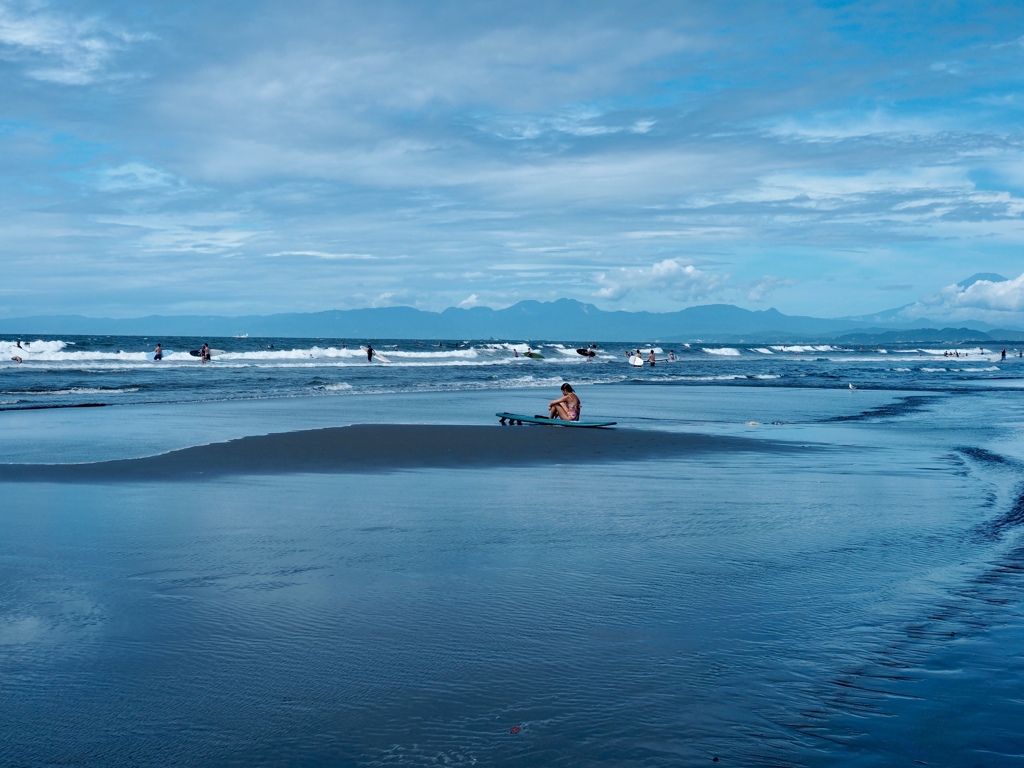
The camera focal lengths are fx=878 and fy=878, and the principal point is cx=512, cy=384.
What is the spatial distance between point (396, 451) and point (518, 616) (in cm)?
1055

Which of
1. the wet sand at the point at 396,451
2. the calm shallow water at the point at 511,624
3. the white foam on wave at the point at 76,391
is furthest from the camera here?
the white foam on wave at the point at 76,391

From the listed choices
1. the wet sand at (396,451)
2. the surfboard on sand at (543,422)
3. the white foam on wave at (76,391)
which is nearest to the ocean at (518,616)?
the wet sand at (396,451)

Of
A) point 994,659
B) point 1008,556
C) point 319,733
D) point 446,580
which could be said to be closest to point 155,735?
point 319,733

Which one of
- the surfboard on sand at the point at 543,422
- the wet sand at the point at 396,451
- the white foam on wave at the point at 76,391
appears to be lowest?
the wet sand at the point at 396,451

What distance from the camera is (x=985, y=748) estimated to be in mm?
4340

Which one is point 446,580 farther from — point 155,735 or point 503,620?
point 155,735

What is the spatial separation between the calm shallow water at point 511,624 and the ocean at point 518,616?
0.08ft

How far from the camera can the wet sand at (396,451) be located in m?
13.9

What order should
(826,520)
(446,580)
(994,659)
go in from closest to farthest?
(994,659) < (446,580) < (826,520)

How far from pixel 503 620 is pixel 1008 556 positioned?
508 centimetres

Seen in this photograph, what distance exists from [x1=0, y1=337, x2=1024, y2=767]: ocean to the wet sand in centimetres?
78

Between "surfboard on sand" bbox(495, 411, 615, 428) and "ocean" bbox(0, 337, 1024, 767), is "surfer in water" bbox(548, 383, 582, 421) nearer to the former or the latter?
"surfboard on sand" bbox(495, 411, 615, 428)

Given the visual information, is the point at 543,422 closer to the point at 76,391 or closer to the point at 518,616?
the point at 518,616

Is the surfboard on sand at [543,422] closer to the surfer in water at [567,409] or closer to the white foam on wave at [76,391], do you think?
the surfer in water at [567,409]
